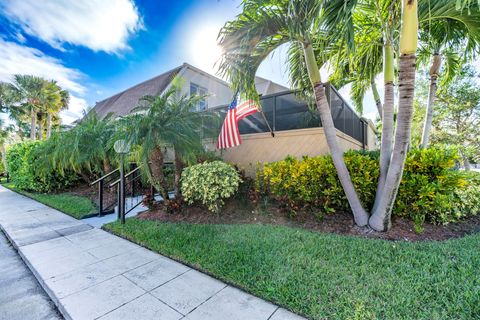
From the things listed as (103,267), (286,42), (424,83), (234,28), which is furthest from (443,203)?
(424,83)

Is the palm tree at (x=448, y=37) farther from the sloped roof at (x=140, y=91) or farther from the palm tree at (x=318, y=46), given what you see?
the sloped roof at (x=140, y=91)

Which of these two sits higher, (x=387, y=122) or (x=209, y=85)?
(x=209, y=85)

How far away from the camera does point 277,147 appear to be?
19.9ft

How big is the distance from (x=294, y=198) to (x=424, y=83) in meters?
13.9

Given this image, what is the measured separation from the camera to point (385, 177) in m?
3.80

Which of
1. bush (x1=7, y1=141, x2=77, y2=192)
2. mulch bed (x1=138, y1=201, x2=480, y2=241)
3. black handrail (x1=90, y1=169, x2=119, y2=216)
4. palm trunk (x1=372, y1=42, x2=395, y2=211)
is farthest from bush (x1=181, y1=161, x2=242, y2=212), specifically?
bush (x1=7, y1=141, x2=77, y2=192)

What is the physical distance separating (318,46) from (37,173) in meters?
11.5

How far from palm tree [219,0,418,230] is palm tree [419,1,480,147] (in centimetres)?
95

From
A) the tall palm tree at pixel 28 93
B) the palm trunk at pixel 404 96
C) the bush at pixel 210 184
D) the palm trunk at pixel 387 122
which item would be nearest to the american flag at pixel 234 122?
the bush at pixel 210 184

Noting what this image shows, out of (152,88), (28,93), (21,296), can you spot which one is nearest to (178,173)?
(21,296)

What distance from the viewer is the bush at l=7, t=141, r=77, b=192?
27.7ft

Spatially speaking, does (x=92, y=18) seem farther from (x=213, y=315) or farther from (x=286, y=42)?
(x=213, y=315)

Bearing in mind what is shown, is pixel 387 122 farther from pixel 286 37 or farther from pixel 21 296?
pixel 21 296

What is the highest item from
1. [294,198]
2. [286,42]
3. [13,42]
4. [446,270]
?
[13,42]
